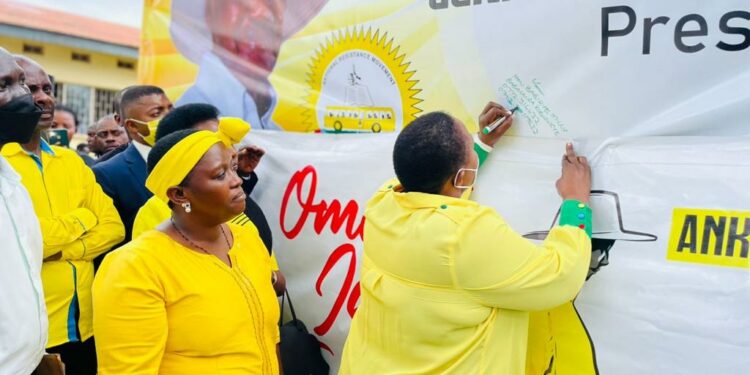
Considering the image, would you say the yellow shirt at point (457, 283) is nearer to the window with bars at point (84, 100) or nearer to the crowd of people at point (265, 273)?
the crowd of people at point (265, 273)

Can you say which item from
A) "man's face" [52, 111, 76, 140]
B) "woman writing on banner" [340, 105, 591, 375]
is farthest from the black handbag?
"man's face" [52, 111, 76, 140]

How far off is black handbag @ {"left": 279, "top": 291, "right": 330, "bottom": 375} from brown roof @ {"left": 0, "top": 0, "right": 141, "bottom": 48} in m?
12.8

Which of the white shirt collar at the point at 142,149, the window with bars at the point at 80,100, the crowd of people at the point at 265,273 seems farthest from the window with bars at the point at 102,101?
the crowd of people at the point at 265,273

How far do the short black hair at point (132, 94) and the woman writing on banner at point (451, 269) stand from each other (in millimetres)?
1454

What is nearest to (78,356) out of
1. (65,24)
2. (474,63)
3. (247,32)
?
(247,32)

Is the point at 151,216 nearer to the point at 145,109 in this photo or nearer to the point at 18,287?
the point at 18,287

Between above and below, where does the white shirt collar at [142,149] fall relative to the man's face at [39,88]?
below

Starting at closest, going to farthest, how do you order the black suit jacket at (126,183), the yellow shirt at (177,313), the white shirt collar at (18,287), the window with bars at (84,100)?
1. the white shirt collar at (18,287)
2. the yellow shirt at (177,313)
3. the black suit jacket at (126,183)
4. the window with bars at (84,100)

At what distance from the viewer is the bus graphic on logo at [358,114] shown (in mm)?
2041

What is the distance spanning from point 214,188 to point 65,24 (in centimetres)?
1526

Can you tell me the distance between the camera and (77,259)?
192cm

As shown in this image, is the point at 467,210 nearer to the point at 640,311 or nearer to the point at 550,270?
the point at 550,270

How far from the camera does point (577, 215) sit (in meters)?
1.45

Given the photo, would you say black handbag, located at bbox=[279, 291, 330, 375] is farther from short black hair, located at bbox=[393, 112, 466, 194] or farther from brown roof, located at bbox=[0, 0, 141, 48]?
brown roof, located at bbox=[0, 0, 141, 48]
